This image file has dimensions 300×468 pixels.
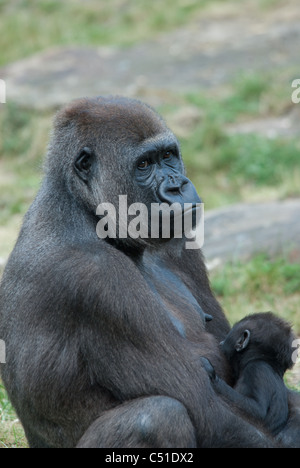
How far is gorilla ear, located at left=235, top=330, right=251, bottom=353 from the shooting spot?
426 cm

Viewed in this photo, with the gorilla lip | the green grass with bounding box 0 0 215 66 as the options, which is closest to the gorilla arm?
the gorilla lip

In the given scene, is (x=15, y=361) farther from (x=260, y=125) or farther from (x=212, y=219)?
(x=260, y=125)

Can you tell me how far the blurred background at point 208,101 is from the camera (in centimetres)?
745

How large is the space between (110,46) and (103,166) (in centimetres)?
1300

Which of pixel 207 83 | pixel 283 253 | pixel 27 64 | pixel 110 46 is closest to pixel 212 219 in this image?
pixel 283 253

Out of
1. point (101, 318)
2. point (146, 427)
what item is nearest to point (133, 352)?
point (101, 318)

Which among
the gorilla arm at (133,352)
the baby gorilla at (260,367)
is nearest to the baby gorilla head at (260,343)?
the baby gorilla at (260,367)

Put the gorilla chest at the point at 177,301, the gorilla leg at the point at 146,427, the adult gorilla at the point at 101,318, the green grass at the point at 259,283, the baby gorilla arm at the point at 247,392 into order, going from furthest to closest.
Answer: the green grass at the point at 259,283 < the gorilla chest at the point at 177,301 < the baby gorilla arm at the point at 247,392 < the adult gorilla at the point at 101,318 < the gorilla leg at the point at 146,427

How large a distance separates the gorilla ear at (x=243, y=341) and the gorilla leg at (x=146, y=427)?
2.56 feet

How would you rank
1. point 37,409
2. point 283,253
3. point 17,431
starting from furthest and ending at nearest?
point 283,253, point 17,431, point 37,409

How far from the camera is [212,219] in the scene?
829 cm

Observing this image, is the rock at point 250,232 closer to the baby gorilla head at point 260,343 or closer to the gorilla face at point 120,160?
the baby gorilla head at point 260,343

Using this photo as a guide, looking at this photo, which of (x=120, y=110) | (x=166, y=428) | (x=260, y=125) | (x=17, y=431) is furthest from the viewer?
(x=260, y=125)

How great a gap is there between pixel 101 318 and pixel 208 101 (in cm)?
946
